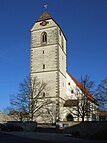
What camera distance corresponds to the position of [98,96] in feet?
135

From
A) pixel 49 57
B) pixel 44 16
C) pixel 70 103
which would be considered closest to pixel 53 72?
pixel 49 57

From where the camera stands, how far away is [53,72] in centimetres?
5378

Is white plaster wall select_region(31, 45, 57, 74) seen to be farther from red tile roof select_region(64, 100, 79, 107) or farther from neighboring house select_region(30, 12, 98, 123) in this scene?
red tile roof select_region(64, 100, 79, 107)

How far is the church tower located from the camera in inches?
2080

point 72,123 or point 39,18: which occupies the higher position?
point 39,18

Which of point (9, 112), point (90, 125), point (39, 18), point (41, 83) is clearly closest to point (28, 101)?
point (9, 112)

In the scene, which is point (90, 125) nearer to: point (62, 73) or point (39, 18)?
point (62, 73)

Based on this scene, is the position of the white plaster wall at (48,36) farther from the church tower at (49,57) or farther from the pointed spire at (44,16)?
the pointed spire at (44,16)

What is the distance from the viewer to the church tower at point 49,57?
52.8 m

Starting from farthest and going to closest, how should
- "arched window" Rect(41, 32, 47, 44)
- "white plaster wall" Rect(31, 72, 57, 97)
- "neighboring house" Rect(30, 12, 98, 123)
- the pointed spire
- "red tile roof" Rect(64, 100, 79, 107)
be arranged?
1. the pointed spire
2. "arched window" Rect(41, 32, 47, 44)
3. "red tile roof" Rect(64, 100, 79, 107)
4. "white plaster wall" Rect(31, 72, 57, 97)
5. "neighboring house" Rect(30, 12, 98, 123)

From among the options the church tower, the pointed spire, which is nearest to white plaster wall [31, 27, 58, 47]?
the church tower

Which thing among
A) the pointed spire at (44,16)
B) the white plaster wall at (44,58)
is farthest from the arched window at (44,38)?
the pointed spire at (44,16)

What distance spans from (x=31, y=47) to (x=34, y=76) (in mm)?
6443

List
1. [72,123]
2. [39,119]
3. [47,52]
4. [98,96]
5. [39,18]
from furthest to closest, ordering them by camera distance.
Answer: [39,18], [47,52], [39,119], [98,96], [72,123]
